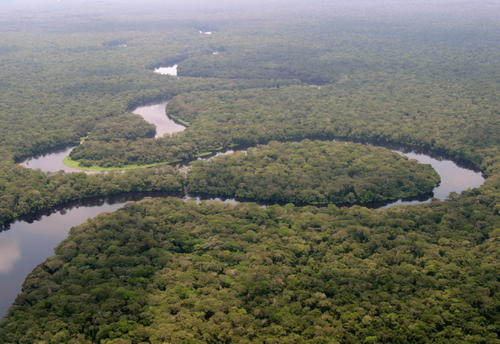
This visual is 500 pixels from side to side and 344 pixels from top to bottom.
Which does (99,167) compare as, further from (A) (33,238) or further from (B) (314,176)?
(B) (314,176)

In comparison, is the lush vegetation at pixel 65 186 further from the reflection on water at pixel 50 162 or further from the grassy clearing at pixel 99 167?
the reflection on water at pixel 50 162

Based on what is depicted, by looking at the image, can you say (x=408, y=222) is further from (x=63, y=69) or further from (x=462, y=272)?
(x=63, y=69)

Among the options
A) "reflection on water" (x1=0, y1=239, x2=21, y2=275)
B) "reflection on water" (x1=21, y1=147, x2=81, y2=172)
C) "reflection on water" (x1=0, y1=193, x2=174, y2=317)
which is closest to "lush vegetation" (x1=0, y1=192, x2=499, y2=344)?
"reflection on water" (x1=0, y1=193, x2=174, y2=317)

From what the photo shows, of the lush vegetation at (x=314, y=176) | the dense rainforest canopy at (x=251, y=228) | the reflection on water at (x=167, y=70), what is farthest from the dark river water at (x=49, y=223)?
the reflection on water at (x=167, y=70)

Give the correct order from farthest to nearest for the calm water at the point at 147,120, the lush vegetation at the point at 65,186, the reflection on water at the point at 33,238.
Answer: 1. the calm water at the point at 147,120
2. the lush vegetation at the point at 65,186
3. the reflection on water at the point at 33,238

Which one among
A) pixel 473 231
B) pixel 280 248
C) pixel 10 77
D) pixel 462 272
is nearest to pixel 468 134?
pixel 473 231

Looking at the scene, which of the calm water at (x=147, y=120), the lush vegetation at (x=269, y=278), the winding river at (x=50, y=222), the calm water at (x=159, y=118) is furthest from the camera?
the calm water at (x=159, y=118)

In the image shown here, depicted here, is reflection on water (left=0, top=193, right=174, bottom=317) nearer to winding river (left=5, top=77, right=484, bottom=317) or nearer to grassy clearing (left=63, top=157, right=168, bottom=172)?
winding river (left=5, top=77, right=484, bottom=317)
